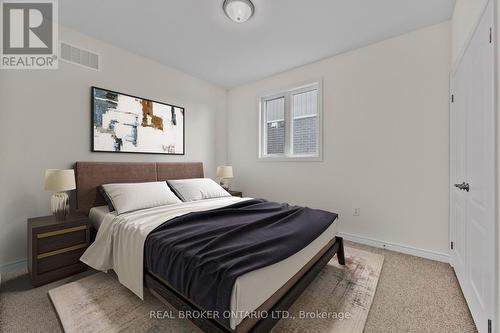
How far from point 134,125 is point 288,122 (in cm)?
253

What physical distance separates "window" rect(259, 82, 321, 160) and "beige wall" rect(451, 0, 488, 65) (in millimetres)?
1572

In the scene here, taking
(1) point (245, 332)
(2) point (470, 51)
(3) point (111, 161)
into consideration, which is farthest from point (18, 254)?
(2) point (470, 51)

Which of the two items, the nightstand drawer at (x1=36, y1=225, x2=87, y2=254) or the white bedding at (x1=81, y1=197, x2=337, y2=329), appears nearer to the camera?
the white bedding at (x1=81, y1=197, x2=337, y2=329)

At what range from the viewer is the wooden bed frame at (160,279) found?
Answer: 3.98ft

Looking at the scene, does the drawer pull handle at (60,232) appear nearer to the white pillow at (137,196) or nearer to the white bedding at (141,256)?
the white bedding at (141,256)

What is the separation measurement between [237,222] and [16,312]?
179 centimetres

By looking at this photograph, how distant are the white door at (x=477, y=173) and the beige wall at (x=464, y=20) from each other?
104mm

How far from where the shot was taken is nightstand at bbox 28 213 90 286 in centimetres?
190

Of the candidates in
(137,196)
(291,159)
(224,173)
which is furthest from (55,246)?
(291,159)

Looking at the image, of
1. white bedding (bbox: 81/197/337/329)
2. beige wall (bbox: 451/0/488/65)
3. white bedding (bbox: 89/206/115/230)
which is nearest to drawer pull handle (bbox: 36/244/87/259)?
white bedding (bbox: 81/197/337/329)

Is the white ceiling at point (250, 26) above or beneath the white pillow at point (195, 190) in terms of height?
above

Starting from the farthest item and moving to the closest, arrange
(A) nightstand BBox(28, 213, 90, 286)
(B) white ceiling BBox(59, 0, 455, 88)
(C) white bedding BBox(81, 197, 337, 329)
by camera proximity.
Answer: (B) white ceiling BBox(59, 0, 455, 88)
(A) nightstand BBox(28, 213, 90, 286)
(C) white bedding BBox(81, 197, 337, 329)

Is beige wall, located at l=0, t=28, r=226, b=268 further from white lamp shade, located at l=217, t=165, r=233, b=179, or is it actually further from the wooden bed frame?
white lamp shade, located at l=217, t=165, r=233, b=179

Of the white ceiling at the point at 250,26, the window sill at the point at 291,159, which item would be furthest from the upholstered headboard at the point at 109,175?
the white ceiling at the point at 250,26
